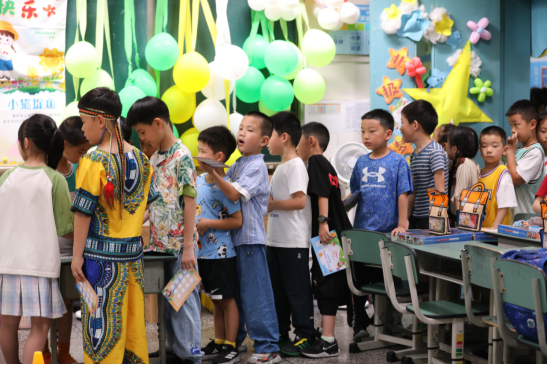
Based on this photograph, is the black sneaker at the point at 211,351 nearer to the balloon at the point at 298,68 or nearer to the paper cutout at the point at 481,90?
the balloon at the point at 298,68

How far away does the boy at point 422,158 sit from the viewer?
11.5 feet

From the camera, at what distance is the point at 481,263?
A: 253cm

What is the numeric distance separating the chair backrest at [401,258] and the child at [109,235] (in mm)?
1288

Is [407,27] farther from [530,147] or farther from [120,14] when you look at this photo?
[120,14]

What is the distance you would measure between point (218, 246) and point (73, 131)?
1.02 meters

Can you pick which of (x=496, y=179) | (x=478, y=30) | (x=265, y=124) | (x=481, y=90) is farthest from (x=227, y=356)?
(x=478, y=30)

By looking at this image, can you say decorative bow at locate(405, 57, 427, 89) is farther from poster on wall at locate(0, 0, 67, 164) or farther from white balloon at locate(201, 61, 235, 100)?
poster on wall at locate(0, 0, 67, 164)

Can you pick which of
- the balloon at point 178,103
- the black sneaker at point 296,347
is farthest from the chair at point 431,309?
the balloon at point 178,103

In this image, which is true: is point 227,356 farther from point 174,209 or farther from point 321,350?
point 174,209

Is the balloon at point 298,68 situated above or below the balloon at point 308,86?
above

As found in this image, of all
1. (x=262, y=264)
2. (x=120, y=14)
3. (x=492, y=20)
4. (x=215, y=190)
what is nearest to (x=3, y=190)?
(x=215, y=190)

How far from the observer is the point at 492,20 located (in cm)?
503

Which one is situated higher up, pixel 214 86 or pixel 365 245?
pixel 214 86

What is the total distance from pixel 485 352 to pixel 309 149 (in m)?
1.57
